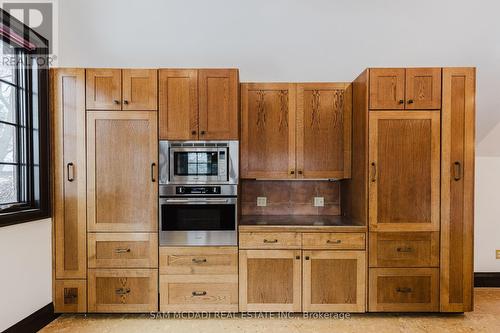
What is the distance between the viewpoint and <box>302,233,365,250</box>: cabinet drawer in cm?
247

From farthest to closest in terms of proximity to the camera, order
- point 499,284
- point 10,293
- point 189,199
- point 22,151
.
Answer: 1. point 499,284
2. point 189,199
3. point 22,151
4. point 10,293

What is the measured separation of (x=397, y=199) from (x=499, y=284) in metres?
1.81

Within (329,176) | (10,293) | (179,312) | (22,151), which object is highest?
(22,151)

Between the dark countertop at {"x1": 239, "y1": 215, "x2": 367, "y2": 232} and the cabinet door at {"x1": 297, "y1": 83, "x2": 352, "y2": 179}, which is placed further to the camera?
the cabinet door at {"x1": 297, "y1": 83, "x2": 352, "y2": 179}

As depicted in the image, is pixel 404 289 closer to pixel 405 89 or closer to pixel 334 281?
pixel 334 281

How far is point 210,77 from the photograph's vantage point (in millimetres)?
2523

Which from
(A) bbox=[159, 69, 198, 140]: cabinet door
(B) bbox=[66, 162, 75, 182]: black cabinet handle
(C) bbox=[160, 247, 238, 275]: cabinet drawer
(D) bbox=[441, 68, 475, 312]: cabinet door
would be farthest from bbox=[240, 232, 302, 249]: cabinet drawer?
(B) bbox=[66, 162, 75, 182]: black cabinet handle

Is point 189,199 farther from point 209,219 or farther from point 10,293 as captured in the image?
point 10,293

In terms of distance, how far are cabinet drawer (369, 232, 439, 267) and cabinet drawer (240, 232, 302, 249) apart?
617 millimetres

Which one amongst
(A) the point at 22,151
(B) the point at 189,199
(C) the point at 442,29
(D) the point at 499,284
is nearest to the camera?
(A) the point at 22,151

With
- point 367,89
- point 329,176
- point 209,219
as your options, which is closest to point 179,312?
point 209,219

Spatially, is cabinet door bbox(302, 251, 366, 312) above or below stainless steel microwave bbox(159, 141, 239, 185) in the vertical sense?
below

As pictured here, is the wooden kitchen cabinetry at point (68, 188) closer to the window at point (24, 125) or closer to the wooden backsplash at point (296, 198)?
the window at point (24, 125)

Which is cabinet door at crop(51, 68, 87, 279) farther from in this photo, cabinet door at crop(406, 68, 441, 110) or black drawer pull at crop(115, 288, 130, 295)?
cabinet door at crop(406, 68, 441, 110)
